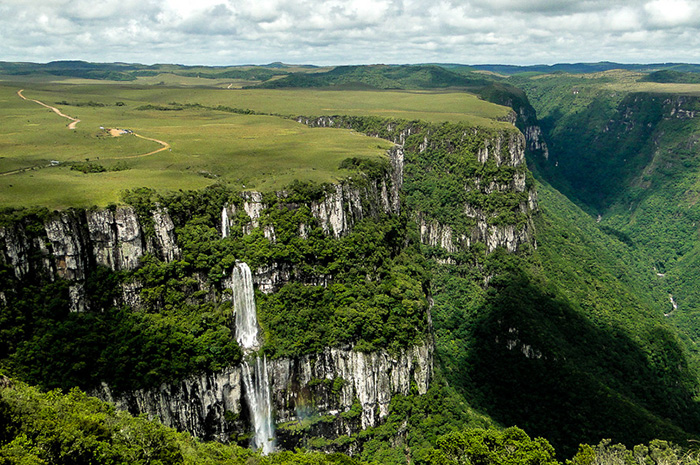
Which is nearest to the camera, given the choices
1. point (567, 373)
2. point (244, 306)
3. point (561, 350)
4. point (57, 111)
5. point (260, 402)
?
point (260, 402)

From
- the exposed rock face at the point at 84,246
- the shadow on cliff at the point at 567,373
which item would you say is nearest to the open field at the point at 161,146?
the exposed rock face at the point at 84,246

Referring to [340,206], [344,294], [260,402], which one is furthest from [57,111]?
[260,402]

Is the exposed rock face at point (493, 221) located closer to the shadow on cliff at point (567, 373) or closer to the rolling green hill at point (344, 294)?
the rolling green hill at point (344, 294)

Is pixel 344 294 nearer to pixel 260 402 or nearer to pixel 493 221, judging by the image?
pixel 260 402

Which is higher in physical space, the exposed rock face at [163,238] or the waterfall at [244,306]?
the exposed rock face at [163,238]

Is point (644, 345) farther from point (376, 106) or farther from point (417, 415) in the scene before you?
point (376, 106)

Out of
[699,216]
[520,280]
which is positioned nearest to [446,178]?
[520,280]
